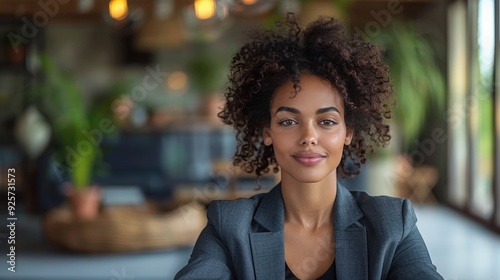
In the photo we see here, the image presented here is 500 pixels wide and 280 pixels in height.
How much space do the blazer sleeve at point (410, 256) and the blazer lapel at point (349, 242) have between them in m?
0.07

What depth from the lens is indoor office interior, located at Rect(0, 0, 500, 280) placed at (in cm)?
545

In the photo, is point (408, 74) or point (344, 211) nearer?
point (344, 211)

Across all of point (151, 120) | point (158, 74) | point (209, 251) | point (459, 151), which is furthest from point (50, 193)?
point (209, 251)

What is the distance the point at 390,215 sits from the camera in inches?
56.8

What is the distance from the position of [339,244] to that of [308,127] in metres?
0.24

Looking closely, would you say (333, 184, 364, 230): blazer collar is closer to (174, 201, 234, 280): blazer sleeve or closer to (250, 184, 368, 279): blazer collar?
(250, 184, 368, 279): blazer collar

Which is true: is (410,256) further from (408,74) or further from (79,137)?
(408,74)

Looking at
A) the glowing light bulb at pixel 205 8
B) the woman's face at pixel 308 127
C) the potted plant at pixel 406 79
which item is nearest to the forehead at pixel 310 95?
the woman's face at pixel 308 127

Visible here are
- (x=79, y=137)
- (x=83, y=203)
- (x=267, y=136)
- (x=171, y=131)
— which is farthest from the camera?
(x=171, y=131)

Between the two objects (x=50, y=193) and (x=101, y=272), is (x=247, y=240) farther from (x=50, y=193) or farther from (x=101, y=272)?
(x=50, y=193)

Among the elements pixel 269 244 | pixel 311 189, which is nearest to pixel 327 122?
pixel 311 189

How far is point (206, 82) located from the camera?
1133 centimetres

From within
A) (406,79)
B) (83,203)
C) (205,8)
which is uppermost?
(205,8)

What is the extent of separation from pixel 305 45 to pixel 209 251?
46 centimetres
